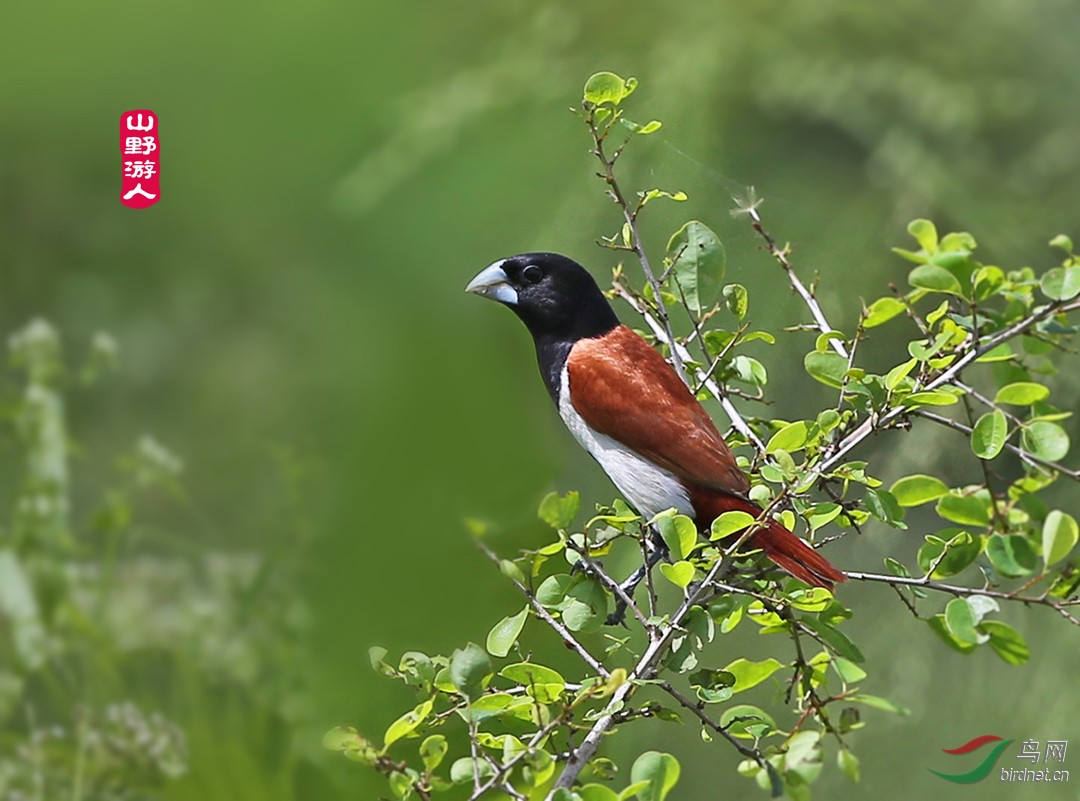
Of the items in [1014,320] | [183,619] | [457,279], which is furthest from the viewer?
[183,619]

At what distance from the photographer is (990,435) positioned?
25.2 inches

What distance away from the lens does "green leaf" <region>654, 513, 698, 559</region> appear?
2.18 ft

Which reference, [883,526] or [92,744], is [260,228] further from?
[883,526]

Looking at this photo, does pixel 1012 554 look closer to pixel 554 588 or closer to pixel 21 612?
pixel 554 588

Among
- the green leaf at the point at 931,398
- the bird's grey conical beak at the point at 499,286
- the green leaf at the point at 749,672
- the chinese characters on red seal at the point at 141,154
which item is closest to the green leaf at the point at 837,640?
the green leaf at the point at 749,672

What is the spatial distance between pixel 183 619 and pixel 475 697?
0.72 meters

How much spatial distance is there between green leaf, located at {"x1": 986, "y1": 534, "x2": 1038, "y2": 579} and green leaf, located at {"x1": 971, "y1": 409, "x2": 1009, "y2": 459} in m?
0.05

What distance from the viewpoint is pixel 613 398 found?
0.89 metres

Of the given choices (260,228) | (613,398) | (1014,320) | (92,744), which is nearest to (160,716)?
(92,744)

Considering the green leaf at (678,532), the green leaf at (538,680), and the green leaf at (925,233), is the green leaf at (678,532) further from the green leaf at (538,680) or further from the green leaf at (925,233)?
the green leaf at (925,233)

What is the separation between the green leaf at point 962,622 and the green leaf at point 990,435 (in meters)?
0.09

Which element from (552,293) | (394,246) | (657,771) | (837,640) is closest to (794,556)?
(837,640)

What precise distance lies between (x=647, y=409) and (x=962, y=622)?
317mm

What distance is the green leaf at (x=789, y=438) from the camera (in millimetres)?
698
